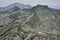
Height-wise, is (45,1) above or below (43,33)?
above

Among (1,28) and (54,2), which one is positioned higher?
(54,2)

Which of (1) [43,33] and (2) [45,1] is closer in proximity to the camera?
(2) [45,1]

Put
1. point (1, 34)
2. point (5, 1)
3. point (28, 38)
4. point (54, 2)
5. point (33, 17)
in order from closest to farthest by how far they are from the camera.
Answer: point (54, 2) → point (5, 1) → point (28, 38) → point (1, 34) → point (33, 17)

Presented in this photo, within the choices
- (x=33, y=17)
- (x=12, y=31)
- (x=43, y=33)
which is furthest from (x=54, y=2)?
(x=33, y=17)

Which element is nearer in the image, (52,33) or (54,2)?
(54,2)

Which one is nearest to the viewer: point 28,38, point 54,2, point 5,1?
point 54,2

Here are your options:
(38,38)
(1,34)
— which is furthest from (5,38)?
(38,38)

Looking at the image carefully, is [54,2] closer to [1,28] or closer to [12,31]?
[12,31]

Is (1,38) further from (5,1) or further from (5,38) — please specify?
(5,1)

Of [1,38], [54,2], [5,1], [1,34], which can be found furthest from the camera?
[1,34]
